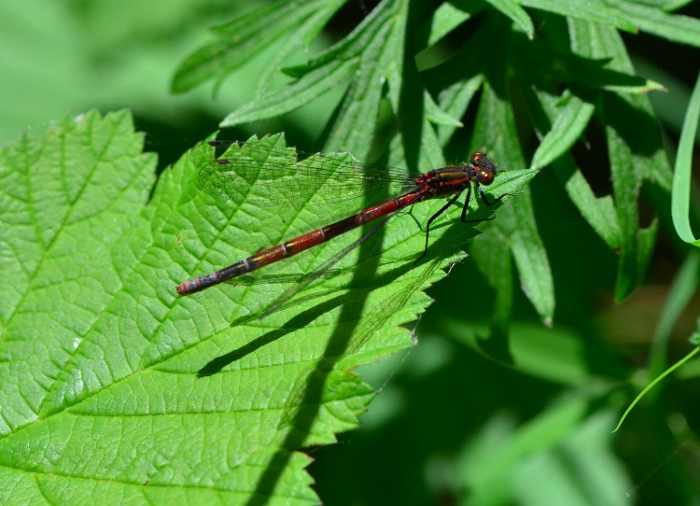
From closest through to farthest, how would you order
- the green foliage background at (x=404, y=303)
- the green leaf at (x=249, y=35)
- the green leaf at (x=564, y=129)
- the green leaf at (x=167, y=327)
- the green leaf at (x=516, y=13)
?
1. the green leaf at (x=167, y=327)
2. the green foliage background at (x=404, y=303)
3. the green leaf at (x=516, y=13)
4. the green leaf at (x=564, y=129)
5. the green leaf at (x=249, y=35)

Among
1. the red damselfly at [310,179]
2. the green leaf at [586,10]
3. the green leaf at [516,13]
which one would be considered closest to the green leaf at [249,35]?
the red damselfly at [310,179]

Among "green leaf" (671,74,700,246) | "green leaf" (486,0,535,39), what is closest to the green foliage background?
"green leaf" (486,0,535,39)

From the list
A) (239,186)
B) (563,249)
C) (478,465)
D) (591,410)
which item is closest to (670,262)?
(563,249)

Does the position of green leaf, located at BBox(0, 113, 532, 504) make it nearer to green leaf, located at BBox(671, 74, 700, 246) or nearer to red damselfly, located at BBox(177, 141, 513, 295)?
red damselfly, located at BBox(177, 141, 513, 295)

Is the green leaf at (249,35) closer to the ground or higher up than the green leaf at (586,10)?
higher up

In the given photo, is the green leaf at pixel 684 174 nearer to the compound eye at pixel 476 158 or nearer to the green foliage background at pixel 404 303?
the green foliage background at pixel 404 303

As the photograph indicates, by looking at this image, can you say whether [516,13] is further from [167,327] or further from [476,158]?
[167,327]

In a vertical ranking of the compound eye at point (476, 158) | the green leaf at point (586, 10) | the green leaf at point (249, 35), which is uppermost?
the green leaf at point (249, 35)

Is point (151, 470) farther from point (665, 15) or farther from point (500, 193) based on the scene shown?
point (665, 15)
